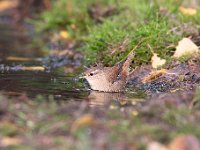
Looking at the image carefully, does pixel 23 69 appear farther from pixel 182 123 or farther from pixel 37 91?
pixel 182 123

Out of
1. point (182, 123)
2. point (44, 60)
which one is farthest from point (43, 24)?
point (182, 123)

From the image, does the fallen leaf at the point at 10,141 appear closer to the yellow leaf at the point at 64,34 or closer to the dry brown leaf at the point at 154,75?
the dry brown leaf at the point at 154,75

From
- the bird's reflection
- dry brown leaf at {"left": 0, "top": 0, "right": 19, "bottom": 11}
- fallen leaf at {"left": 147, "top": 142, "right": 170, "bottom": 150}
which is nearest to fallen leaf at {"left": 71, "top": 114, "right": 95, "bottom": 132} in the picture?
fallen leaf at {"left": 147, "top": 142, "right": 170, "bottom": 150}

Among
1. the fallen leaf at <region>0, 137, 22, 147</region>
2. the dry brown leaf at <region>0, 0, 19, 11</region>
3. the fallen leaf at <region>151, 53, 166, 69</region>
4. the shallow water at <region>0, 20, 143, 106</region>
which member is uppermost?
the dry brown leaf at <region>0, 0, 19, 11</region>

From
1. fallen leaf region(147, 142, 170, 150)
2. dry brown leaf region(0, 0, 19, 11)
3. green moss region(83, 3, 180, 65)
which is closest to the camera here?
fallen leaf region(147, 142, 170, 150)

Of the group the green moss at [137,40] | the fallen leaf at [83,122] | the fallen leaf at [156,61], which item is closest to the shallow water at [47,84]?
the green moss at [137,40]

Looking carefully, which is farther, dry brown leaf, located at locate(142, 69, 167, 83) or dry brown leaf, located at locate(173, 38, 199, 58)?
dry brown leaf, located at locate(173, 38, 199, 58)

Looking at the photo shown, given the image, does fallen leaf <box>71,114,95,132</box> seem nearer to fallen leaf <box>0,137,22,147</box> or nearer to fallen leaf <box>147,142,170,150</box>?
fallen leaf <box>0,137,22,147</box>
